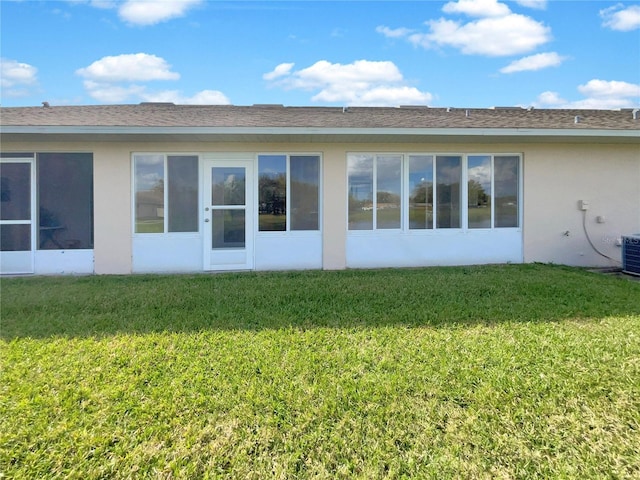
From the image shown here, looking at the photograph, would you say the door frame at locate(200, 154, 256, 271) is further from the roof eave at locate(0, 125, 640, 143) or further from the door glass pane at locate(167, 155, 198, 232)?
the roof eave at locate(0, 125, 640, 143)

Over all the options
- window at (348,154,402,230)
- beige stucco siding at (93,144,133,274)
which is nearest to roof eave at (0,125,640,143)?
beige stucco siding at (93,144,133,274)

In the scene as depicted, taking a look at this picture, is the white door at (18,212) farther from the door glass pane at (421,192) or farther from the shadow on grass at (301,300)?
the door glass pane at (421,192)

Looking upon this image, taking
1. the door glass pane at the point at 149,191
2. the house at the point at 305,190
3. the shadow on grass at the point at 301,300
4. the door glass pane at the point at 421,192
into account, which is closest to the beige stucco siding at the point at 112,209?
the house at the point at 305,190

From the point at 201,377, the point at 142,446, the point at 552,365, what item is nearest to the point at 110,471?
the point at 142,446

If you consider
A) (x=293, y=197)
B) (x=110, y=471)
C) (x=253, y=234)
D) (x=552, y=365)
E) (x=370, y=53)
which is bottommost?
(x=110, y=471)

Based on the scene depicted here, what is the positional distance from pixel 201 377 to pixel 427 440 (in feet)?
6.09

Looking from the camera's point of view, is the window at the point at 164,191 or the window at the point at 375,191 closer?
the window at the point at 164,191

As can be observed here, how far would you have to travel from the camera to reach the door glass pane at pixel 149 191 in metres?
7.69

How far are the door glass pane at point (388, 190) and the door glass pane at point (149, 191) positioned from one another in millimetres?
4650

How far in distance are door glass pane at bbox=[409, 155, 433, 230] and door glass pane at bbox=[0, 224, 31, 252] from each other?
8059mm

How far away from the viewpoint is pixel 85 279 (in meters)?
6.88

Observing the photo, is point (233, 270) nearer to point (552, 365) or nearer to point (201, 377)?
point (201, 377)

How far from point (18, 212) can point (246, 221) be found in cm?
459

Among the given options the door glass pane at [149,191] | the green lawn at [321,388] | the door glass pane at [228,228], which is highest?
the door glass pane at [149,191]
